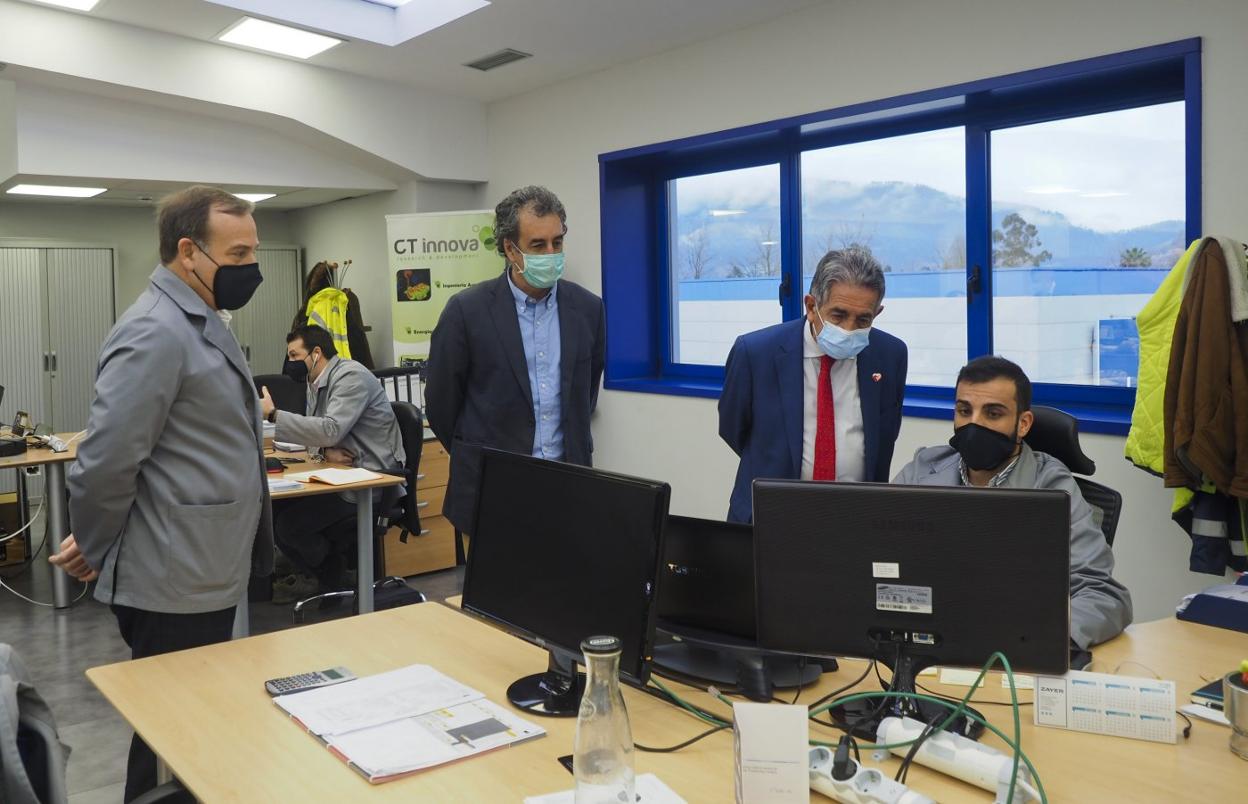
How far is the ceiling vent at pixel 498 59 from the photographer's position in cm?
574

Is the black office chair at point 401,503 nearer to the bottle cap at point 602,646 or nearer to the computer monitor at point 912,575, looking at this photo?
the computer monitor at point 912,575

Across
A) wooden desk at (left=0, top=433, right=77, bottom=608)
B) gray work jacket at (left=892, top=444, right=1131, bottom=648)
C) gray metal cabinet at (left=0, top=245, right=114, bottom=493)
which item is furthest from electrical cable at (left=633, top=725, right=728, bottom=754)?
gray metal cabinet at (left=0, top=245, right=114, bottom=493)

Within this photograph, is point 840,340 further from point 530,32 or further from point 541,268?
point 530,32

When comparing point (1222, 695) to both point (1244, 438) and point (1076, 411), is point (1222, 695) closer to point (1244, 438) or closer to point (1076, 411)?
point (1244, 438)

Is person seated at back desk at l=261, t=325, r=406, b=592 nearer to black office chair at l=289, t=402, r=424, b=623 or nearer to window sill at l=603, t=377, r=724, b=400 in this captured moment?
black office chair at l=289, t=402, r=424, b=623

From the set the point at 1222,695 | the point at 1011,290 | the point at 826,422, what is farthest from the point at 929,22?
the point at 1222,695

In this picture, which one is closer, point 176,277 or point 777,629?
point 777,629

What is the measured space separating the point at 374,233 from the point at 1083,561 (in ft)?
21.2

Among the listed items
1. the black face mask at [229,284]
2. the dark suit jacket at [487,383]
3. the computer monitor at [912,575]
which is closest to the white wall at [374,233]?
the dark suit jacket at [487,383]

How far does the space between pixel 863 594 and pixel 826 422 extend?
103cm

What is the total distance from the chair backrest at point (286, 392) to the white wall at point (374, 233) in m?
0.98

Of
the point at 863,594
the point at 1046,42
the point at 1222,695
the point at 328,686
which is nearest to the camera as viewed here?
the point at 863,594

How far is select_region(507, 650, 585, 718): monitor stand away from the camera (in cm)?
178

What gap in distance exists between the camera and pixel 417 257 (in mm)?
6609
